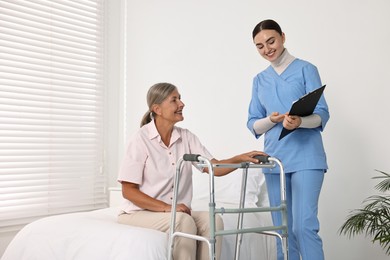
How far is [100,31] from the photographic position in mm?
4773

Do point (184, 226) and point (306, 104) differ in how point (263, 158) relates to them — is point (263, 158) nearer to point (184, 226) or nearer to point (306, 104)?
point (306, 104)

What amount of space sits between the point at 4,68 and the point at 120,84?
1265 millimetres

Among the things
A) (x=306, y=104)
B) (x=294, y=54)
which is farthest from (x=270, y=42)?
(x=294, y=54)

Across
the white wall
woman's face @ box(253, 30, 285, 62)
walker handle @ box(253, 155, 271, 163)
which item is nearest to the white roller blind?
the white wall

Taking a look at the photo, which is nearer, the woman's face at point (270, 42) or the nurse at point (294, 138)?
the nurse at point (294, 138)

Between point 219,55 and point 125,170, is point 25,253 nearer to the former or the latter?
point 125,170

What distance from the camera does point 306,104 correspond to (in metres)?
2.35

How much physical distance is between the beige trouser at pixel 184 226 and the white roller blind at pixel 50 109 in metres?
1.78

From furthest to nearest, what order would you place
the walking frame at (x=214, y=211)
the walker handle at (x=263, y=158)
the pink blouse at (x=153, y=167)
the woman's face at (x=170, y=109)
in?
the woman's face at (x=170, y=109)
the pink blouse at (x=153, y=167)
the walker handle at (x=263, y=158)
the walking frame at (x=214, y=211)

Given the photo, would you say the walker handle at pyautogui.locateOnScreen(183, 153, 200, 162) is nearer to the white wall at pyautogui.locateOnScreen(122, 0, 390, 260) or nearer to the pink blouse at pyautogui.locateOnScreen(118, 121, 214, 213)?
the pink blouse at pyautogui.locateOnScreen(118, 121, 214, 213)

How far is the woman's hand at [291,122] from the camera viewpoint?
2404 millimetres

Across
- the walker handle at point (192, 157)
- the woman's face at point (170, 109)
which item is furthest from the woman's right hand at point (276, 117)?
the walker handle at point (192, 157)

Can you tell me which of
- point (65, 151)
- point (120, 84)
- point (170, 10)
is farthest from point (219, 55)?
point (65, 151)

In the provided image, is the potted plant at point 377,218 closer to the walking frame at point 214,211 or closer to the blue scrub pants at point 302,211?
the blue scrub pants at point 302,211
